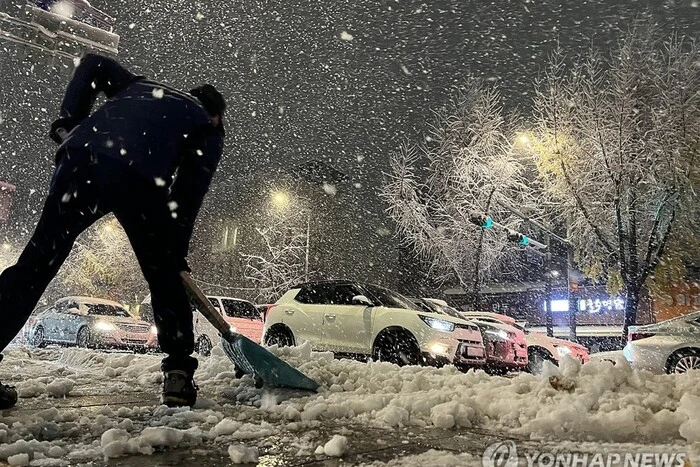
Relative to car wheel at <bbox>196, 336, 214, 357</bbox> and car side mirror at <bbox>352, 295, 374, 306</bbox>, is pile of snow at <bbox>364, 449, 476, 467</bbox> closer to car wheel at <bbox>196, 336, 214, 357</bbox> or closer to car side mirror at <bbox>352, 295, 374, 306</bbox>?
car side mirror at <bbox>352, 295, 374, 306</bbox>

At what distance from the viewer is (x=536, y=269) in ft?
109

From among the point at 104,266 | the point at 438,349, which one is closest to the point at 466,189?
the point at 438,349

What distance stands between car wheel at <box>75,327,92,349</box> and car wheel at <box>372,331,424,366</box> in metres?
8.89

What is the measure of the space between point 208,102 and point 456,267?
2229cm

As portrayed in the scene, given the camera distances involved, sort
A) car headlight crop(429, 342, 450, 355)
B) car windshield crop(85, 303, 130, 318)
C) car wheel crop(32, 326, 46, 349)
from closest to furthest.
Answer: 1. car headlight crop(429, 342, 450, 355)
2. car windshield crop(85, 303, 130, 318)
3. car wheel crop(32, 326, 46, 349)

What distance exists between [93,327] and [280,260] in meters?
18.3

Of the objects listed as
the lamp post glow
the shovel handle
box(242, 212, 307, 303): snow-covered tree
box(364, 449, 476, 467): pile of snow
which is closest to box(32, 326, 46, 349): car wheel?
box(242, 212, 307, 303): snow-covered tree

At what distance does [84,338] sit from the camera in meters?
14.2

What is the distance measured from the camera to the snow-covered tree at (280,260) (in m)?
31.4

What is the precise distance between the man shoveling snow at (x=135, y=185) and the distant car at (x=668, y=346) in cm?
839

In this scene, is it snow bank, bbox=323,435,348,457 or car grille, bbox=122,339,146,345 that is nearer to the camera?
snow bank, bbox=323,435,348,457

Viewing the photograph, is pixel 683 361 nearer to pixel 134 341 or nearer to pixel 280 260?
pixel 134 341

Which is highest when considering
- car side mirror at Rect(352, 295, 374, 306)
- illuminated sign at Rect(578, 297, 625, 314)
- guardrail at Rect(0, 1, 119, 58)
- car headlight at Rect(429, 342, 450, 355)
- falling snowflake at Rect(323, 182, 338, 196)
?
falling snowflake at Rect(323, 182, 338, 196)

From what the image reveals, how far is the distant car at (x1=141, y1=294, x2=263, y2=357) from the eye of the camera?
546 inches
